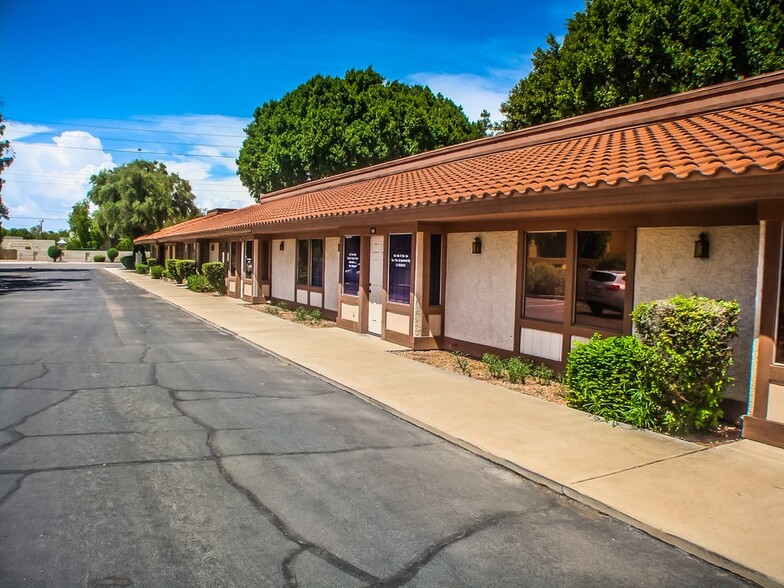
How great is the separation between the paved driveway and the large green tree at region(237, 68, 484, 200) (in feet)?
98.0

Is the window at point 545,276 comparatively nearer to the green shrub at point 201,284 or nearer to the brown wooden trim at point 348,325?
the brown wooden trim at point 348,325

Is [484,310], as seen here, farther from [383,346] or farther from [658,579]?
[658,579]

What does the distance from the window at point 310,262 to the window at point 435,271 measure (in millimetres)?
6278

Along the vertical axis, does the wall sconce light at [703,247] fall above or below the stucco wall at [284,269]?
above

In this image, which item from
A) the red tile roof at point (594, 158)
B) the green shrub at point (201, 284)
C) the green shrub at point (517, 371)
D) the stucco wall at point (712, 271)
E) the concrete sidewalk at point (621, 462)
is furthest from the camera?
the green shrub at point (201, 284)

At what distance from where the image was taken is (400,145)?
120ft

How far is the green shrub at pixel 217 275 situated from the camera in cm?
2747

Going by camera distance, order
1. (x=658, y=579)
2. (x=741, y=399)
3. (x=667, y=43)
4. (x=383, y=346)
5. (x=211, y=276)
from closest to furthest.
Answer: (x=658, y=579) < (x=741, y=399) < (x=383, y=346) < (x=667, y=43) < (x=211, y=276)

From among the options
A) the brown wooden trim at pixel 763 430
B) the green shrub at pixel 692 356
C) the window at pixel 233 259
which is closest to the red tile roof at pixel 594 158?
the green shrub at pixel 692 356


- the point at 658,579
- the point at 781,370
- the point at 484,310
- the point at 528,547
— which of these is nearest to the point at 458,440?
the point at 528,547

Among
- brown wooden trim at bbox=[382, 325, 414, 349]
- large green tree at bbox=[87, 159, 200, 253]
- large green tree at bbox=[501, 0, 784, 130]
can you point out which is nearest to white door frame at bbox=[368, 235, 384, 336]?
brown wooden trim at bbox=[382, 325, 414, 349]

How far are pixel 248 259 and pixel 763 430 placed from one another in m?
20.0

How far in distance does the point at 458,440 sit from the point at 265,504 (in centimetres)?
243

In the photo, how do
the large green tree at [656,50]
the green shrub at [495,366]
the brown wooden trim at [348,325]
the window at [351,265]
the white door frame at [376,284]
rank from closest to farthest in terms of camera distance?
1. the green shrub at [495,366]
2. the white door frame at [376,284]
3. the brown wooden trim at [348,325]
4. the window at [351,265]
5. the large green tree at [656,50]
